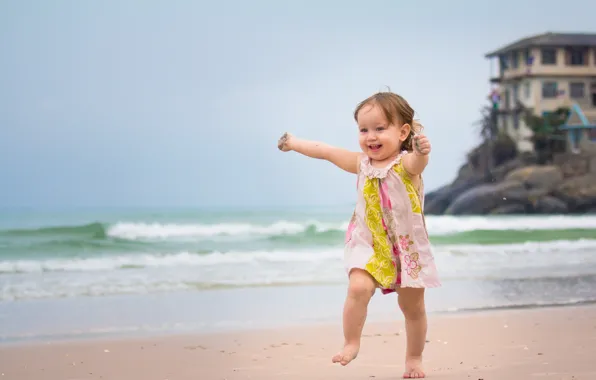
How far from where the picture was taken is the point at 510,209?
1095 inches

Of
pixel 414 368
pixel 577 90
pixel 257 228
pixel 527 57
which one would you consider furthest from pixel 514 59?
pixel 414 368

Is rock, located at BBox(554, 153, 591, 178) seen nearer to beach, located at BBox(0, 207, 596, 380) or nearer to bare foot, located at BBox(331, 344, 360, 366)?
beach, located at BBox(0, 207, 596, 380)

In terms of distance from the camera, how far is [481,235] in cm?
1720

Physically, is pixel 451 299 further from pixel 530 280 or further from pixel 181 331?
pixel 181 331

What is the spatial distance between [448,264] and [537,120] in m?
23.4

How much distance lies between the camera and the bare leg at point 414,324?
350 centimetres

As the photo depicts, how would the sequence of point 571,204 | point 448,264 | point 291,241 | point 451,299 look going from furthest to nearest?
point 571,204
point 291,241
point 448,264
point 451,299

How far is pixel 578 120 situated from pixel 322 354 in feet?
96.7

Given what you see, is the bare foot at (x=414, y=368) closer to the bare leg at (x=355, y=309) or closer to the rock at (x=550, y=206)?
the bare leg at (x=355, y=309)

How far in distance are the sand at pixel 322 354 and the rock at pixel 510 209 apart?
22.2 meters

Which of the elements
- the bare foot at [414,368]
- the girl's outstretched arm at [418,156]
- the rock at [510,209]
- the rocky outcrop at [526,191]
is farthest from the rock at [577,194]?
the girl's outstretched arm at [418,156]

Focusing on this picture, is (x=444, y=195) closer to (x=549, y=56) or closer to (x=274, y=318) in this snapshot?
(x=549, y=56)

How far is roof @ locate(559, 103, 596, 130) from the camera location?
105 ft

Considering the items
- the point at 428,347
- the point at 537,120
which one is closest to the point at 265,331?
the point at 428,347
